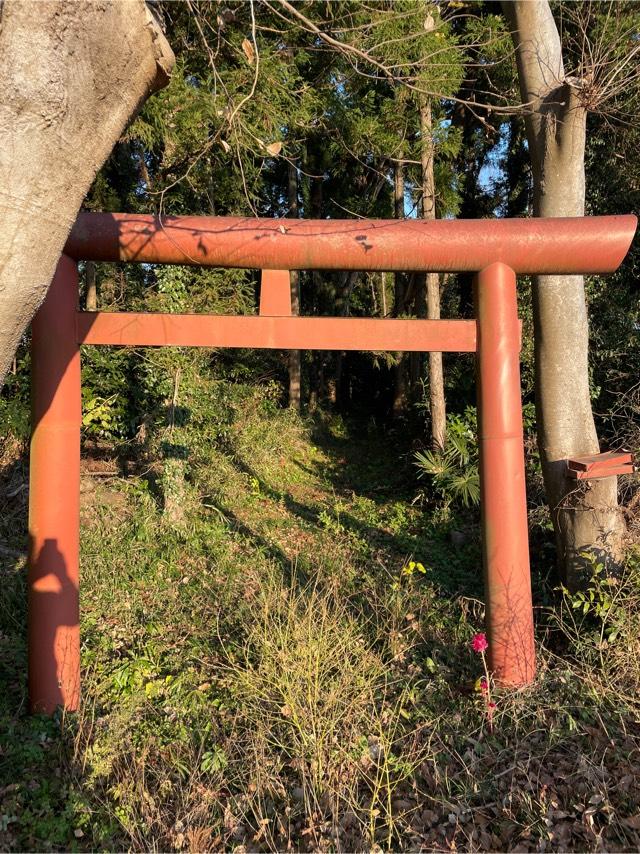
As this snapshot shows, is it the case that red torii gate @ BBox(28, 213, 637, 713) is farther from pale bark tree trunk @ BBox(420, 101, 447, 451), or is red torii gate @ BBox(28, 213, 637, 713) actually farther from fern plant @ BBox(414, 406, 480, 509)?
pale bark tree trunk @ BBox(420, 101, 447, 451)

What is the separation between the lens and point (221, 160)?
852cm

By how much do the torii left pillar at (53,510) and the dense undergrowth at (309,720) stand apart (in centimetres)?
28

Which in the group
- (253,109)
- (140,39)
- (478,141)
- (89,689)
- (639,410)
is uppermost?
(478,141)

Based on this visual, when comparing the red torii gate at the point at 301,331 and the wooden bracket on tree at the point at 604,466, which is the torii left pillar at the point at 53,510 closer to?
the red torii gate at the point at 301,331

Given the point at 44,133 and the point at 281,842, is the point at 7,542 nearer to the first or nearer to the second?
the point at 281,842

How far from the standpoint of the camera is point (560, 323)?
15.5 feet

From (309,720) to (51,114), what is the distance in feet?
9.79

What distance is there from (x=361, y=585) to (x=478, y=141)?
38.8 feet

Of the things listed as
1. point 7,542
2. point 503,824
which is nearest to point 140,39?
point 503,824

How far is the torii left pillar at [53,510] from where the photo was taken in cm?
325

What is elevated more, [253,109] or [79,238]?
[253,109]

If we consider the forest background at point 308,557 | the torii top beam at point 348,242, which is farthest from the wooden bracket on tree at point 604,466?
the torii top beam at point 348,242

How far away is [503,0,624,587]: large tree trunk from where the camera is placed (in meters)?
4.43

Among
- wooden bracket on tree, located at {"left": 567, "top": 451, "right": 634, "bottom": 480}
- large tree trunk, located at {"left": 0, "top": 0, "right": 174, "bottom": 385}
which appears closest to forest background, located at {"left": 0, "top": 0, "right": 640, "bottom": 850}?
wooden bracket on tree, located at {"left": 567, "top": 451, "right": 634, "bottom": 480}
